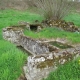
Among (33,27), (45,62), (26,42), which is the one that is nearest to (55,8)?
(33,27)

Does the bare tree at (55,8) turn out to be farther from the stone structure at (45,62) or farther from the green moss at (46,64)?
the green moss at (46,64)

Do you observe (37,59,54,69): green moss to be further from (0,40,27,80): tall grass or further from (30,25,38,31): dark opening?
(30,25,38,31): dark opening

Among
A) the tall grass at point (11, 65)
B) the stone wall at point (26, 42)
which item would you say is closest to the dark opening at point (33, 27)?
the stone wall at point (26, 42)

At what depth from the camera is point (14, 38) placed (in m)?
9.52

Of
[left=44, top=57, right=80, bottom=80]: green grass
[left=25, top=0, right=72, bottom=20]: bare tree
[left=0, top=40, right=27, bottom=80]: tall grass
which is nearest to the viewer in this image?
[left=44, top=57, right=80, bottom=80]: green grass

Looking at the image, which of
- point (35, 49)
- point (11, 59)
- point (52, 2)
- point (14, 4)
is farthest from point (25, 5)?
point (11, 59)

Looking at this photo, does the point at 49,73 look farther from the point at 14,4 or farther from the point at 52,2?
the point at 14,4

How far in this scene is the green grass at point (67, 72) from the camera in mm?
4553

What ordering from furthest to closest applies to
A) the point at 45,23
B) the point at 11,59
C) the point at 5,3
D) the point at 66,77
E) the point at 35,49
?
1. the point at 5,3
2. the point at 45,23
3. the point at 35,49
4. the point at 11,59
5. the point at 66,77

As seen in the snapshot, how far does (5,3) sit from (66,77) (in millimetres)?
22606

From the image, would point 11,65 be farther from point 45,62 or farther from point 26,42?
point 26,42

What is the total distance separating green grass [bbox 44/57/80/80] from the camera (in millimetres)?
4553

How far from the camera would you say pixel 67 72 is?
15.4 feet

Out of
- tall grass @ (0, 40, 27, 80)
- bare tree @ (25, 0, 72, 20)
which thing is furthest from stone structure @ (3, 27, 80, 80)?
bare tree @ (25, 0, 72, 20)
